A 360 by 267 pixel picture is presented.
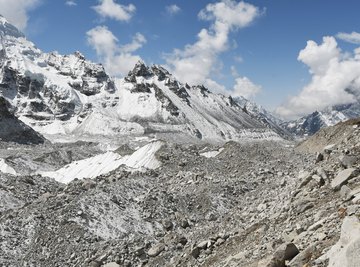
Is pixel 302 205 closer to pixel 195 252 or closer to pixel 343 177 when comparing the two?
pixel 343 177

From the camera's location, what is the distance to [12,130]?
5984 inches

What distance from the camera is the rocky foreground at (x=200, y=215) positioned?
13078mm

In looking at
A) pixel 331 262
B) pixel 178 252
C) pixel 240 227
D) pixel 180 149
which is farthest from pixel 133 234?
pixel 180 149

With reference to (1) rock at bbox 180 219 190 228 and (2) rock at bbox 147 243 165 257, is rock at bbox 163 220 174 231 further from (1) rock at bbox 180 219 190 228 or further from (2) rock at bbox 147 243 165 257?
(2) rock at bbox 147 243 165 257

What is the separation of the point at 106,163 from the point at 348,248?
146 feet

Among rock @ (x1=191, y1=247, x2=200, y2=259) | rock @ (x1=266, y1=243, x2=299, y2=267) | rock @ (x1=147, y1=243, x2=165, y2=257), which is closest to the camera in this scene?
rock @ (x1=266, y1=243, x2=299, y2=267)

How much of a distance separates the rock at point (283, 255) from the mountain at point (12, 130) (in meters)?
146

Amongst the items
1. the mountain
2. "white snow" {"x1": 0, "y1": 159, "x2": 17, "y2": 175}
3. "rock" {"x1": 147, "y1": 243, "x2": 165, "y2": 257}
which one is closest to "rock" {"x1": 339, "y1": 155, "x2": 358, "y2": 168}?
"rock" {"x1": 147, "y1": 243, "x2": 165, "y2": 257}

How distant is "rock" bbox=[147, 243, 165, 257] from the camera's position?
21281 mm

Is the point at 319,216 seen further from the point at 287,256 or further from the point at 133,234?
the point at 133,234

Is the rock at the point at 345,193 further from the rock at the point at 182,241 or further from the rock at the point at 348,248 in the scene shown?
the rock at the point at 182,241

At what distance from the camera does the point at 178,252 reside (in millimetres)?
20562

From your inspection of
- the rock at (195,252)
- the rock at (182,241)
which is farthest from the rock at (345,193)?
the rock at (182,241)

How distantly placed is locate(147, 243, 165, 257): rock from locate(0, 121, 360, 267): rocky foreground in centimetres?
4
